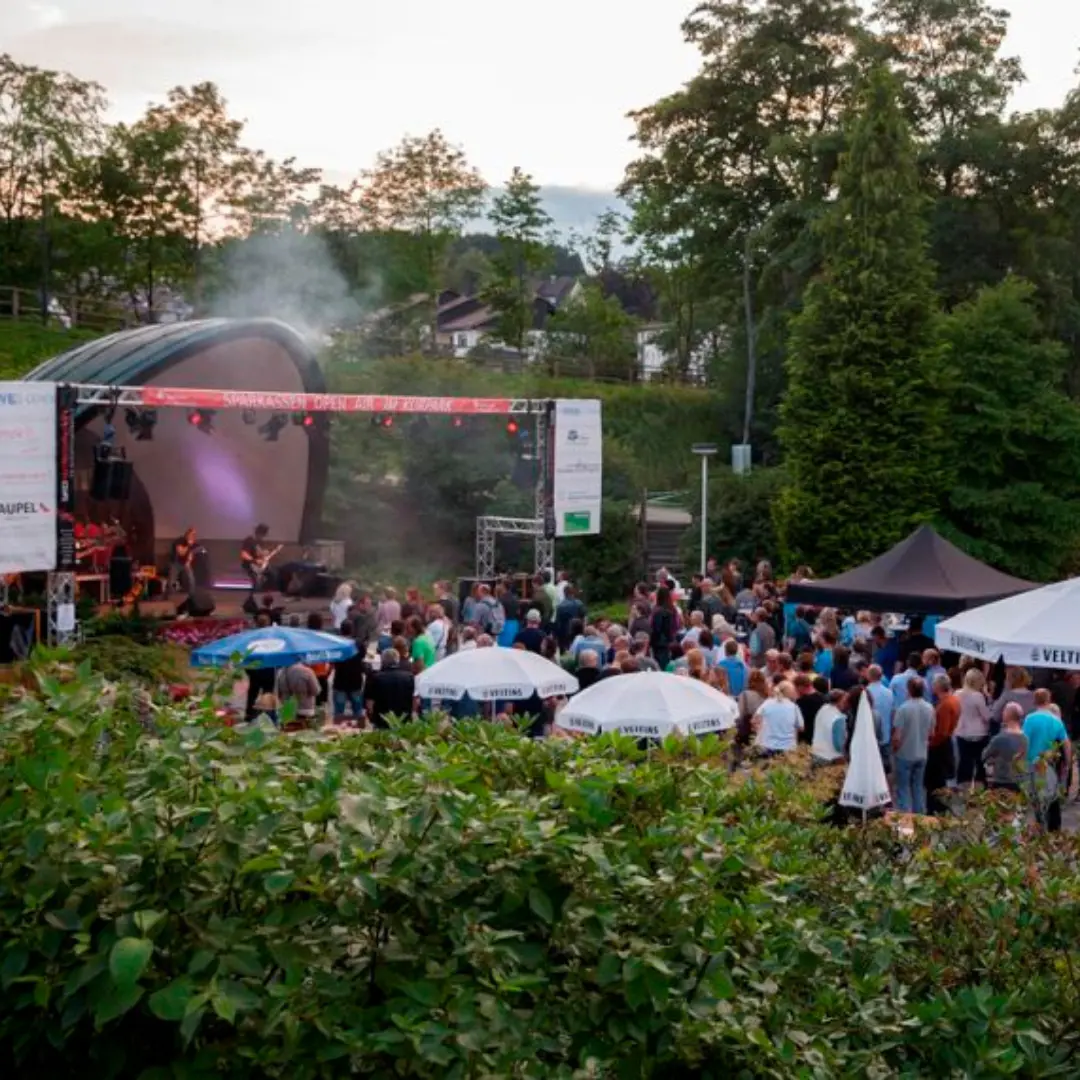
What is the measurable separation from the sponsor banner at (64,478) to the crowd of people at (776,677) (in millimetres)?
3275

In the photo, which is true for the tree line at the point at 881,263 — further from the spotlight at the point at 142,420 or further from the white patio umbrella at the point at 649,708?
the white patio umbrella at the point at 649,708

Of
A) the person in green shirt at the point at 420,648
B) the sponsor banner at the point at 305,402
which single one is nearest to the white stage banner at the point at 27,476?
the sponsor banner at the point at 305,402

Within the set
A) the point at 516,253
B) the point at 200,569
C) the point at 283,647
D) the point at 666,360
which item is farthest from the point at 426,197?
the point at 283,647

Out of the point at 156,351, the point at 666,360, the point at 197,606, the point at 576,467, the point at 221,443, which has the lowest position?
the point at 197,606

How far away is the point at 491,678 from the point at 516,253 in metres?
44.6

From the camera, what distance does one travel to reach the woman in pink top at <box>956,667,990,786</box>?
43.8ft

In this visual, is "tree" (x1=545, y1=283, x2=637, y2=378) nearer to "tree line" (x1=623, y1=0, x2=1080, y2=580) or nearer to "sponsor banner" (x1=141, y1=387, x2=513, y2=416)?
"tree line" (x1=623, y1=0, x2=1080, y2=580)

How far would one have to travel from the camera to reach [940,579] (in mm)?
16875

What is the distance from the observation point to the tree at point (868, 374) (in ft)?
97.7

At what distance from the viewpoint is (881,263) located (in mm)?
30531

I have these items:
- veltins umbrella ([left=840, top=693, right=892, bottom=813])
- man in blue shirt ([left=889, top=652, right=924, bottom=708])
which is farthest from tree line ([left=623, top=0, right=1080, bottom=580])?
veltins umbrella ([left=840, top=693, right=892, bottom=813])

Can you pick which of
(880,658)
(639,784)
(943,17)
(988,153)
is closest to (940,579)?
(880,658)

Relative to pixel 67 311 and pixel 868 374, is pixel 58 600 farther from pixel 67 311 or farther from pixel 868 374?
pixel 67 311

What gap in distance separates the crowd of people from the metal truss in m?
3.13
